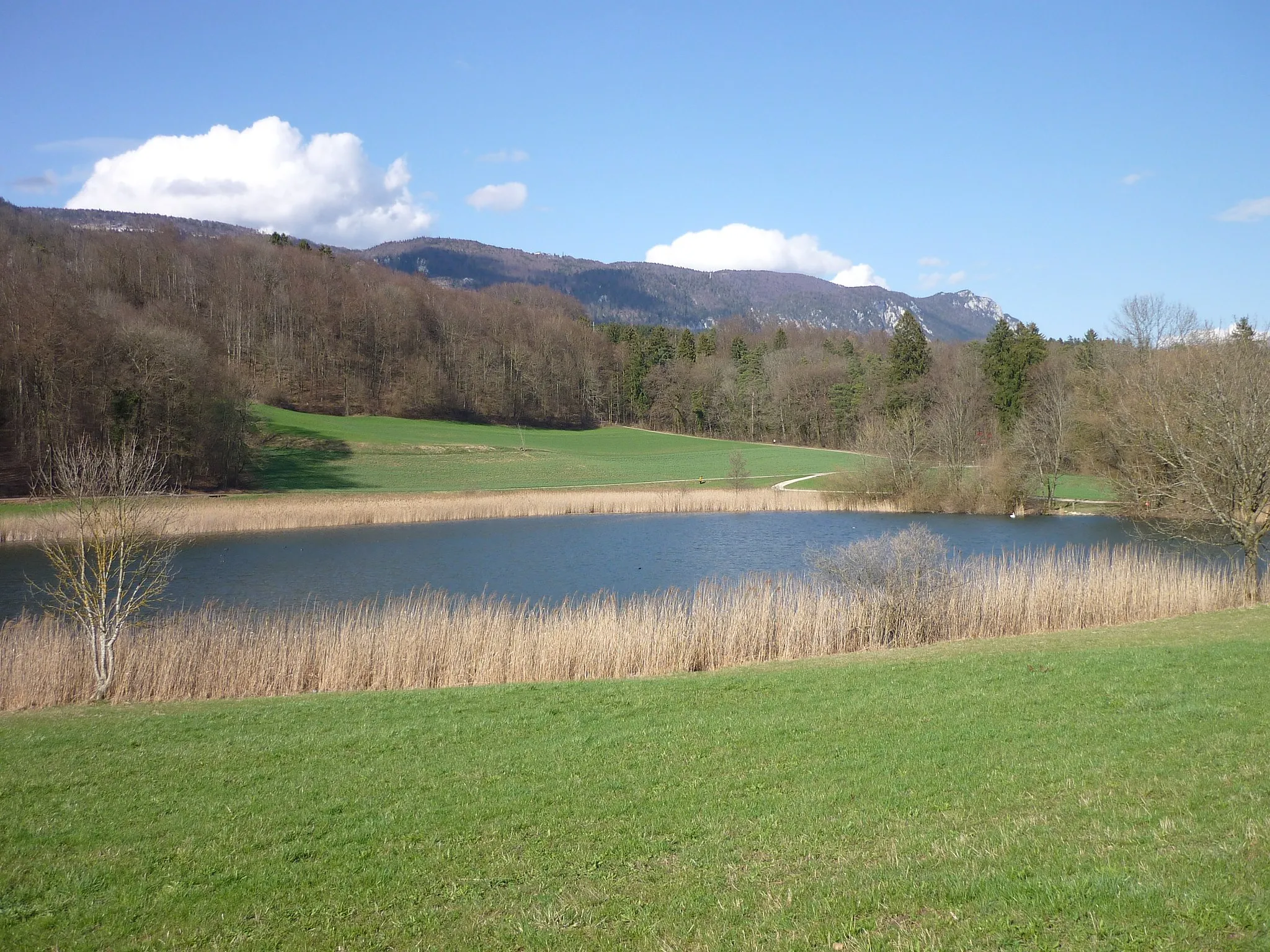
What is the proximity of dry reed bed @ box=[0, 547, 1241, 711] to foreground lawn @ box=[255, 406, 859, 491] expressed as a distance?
32396mm

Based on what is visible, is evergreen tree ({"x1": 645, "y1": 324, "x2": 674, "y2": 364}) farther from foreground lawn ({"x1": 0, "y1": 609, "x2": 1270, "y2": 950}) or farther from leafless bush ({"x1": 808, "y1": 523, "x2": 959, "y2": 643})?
foreground lawn ({"x1": 0, "y1": 609, "x2": 1270, "y2": 950})

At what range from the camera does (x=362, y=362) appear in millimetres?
81188

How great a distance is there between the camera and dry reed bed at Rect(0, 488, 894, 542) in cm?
3534

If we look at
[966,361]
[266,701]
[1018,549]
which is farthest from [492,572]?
[966,361]

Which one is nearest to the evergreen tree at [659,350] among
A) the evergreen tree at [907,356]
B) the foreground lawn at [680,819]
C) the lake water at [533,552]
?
the evergreen tree at [907,356]

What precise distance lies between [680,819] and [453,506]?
36.1 metres

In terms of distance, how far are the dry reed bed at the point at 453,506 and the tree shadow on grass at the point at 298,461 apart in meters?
4.07

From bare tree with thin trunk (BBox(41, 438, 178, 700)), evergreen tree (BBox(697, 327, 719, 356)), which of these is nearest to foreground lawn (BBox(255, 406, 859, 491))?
evergreen tree (BBox(697, 327, 719, 356))

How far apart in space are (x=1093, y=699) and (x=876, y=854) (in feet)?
14.8

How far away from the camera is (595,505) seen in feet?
138

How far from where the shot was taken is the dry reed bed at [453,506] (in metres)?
35.3

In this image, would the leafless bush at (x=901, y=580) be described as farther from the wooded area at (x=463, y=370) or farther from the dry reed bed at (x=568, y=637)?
the wooded area at (x=463, y=370)

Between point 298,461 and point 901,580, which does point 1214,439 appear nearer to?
point 901,580

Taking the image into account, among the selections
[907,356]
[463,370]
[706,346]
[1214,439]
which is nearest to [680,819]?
[1214,439]
